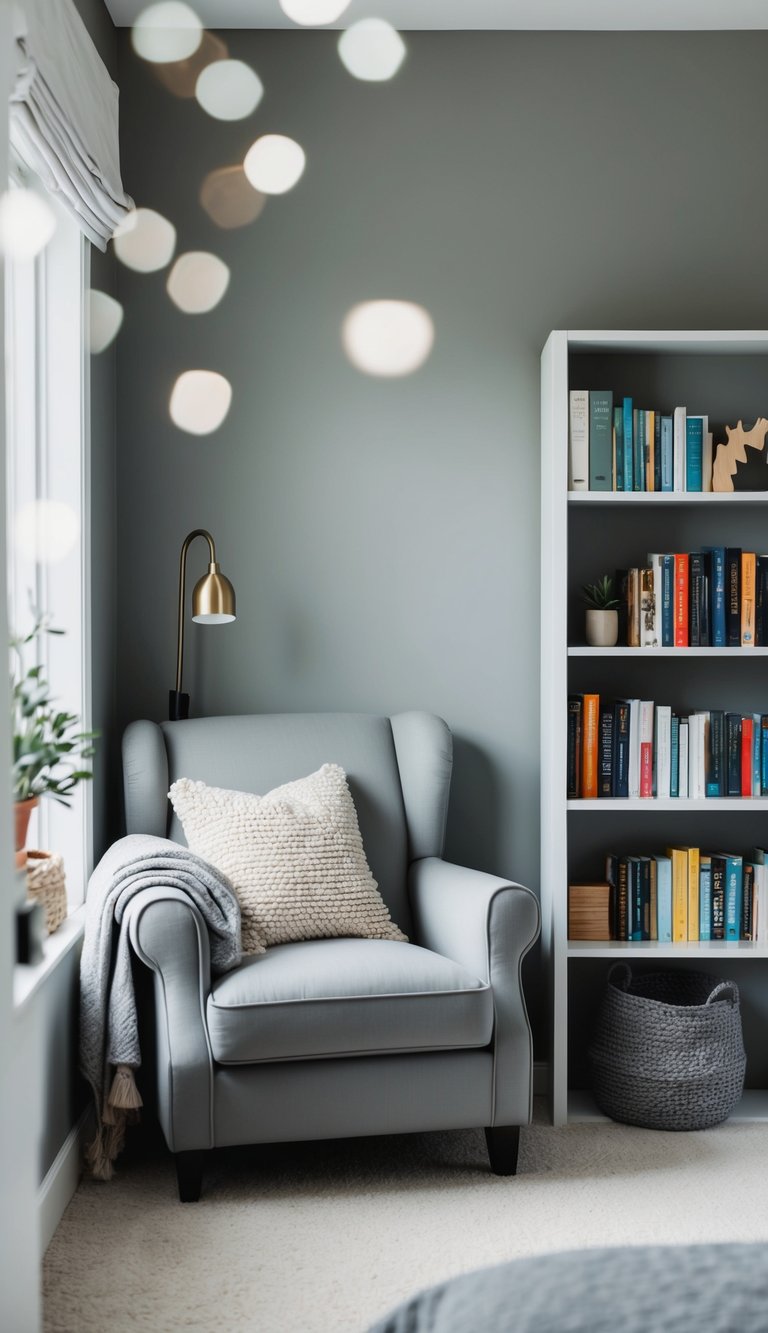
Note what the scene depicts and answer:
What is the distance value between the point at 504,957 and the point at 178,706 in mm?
1123

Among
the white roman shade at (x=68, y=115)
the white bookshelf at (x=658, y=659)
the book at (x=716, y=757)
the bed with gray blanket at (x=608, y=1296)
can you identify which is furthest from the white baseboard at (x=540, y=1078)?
the white roman shade at (x=68, y=115)

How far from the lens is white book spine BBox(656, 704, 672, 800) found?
2936mm

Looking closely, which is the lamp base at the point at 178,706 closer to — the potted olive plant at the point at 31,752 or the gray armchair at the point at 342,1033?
the potted olive plant at the point at 31,752

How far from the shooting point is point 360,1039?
233cm

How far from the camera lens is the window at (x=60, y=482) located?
2.59 metres

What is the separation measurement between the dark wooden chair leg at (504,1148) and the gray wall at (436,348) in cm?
71

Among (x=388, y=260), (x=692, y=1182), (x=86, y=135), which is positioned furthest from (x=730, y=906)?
(x=86, y=135)

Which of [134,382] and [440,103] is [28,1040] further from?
[440,103]

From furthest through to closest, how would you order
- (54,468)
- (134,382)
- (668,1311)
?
(134,382) < (54,468) < (668,1311)

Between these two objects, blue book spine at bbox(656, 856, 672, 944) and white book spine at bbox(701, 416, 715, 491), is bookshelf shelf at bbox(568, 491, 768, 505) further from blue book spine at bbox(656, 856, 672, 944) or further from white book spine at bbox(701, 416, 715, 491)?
blue book spine at bbox(656, 856, 672, 944)

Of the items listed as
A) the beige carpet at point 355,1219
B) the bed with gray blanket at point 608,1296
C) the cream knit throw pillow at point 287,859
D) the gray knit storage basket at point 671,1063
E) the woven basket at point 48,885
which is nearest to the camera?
the bed with gray blanket at point 608,1296

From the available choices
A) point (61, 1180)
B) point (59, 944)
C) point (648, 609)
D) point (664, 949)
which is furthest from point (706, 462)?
point (61, 1180)

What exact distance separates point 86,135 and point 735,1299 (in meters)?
2.38

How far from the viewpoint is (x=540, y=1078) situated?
3105 mm
